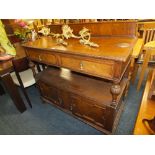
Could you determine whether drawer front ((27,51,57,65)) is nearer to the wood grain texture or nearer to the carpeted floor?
the wood grain texture

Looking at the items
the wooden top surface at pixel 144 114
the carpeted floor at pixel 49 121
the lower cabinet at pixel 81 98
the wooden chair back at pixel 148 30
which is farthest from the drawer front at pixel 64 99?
the wooden chair back at pixel 148 30

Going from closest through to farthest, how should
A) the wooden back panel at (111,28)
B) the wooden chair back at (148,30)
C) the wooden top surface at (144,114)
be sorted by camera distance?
the wooden top surface at (144,114) → the wooden back panel at (111,28) → the wooden chair back at (148,30)

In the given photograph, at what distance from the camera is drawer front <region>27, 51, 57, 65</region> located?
51.4 inches

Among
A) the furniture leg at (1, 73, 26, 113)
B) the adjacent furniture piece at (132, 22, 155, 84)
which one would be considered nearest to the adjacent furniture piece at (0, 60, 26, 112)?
the furniture leg at (1, 73, 26, 113)

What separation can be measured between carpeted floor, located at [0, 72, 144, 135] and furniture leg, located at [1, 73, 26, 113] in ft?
0.37

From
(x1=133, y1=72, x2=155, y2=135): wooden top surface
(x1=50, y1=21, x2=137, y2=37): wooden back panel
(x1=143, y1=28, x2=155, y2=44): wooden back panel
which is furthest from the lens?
(x1=143, y1=28, x2=155, y2=44): wooden back panel

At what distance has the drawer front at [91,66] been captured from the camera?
955mm

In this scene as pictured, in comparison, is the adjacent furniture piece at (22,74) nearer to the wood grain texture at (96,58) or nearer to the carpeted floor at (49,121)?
the carpeted floor at (49,121)

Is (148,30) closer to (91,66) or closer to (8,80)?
(91,66)

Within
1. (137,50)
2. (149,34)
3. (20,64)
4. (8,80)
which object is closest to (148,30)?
(149,34)

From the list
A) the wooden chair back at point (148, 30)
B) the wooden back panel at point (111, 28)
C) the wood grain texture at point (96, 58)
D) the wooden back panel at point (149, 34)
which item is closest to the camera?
the wood grain texture at point (96, 58)
